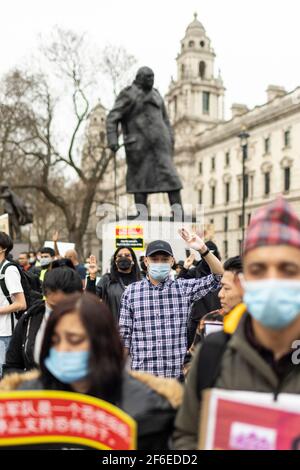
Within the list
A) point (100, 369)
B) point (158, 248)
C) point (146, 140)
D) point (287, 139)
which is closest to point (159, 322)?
point (158, 248)

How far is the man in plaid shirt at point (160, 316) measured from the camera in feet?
13.8

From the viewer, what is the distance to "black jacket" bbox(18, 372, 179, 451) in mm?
1901

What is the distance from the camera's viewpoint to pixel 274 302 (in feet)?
5.61

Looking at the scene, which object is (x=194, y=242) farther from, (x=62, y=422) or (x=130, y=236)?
(x=130, y=236)

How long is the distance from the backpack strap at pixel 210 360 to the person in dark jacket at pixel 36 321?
1.40m

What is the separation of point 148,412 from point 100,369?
0.21m

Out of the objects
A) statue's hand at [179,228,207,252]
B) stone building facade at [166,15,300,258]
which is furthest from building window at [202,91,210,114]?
statue's hand at [179,228,207,252]

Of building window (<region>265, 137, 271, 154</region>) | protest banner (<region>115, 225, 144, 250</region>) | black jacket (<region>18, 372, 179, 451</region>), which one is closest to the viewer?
black jacket (<region>18, 372, 179, 451</region>)

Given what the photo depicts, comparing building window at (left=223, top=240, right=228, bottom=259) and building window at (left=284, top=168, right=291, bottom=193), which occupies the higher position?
building window at (left=284, top=168, right=291, bottom=193)

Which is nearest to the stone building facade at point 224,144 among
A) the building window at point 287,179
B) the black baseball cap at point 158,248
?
the building window at point 287,179

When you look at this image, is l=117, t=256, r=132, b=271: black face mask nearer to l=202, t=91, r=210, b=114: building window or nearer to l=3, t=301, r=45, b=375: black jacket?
l=3, t=301, r=45, b=375: black jacket

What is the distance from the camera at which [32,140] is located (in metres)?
31.7

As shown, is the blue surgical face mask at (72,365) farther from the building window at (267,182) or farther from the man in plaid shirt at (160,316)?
the building window at (267,182)

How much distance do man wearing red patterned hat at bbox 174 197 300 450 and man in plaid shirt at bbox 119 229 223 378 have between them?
7.12 feet
